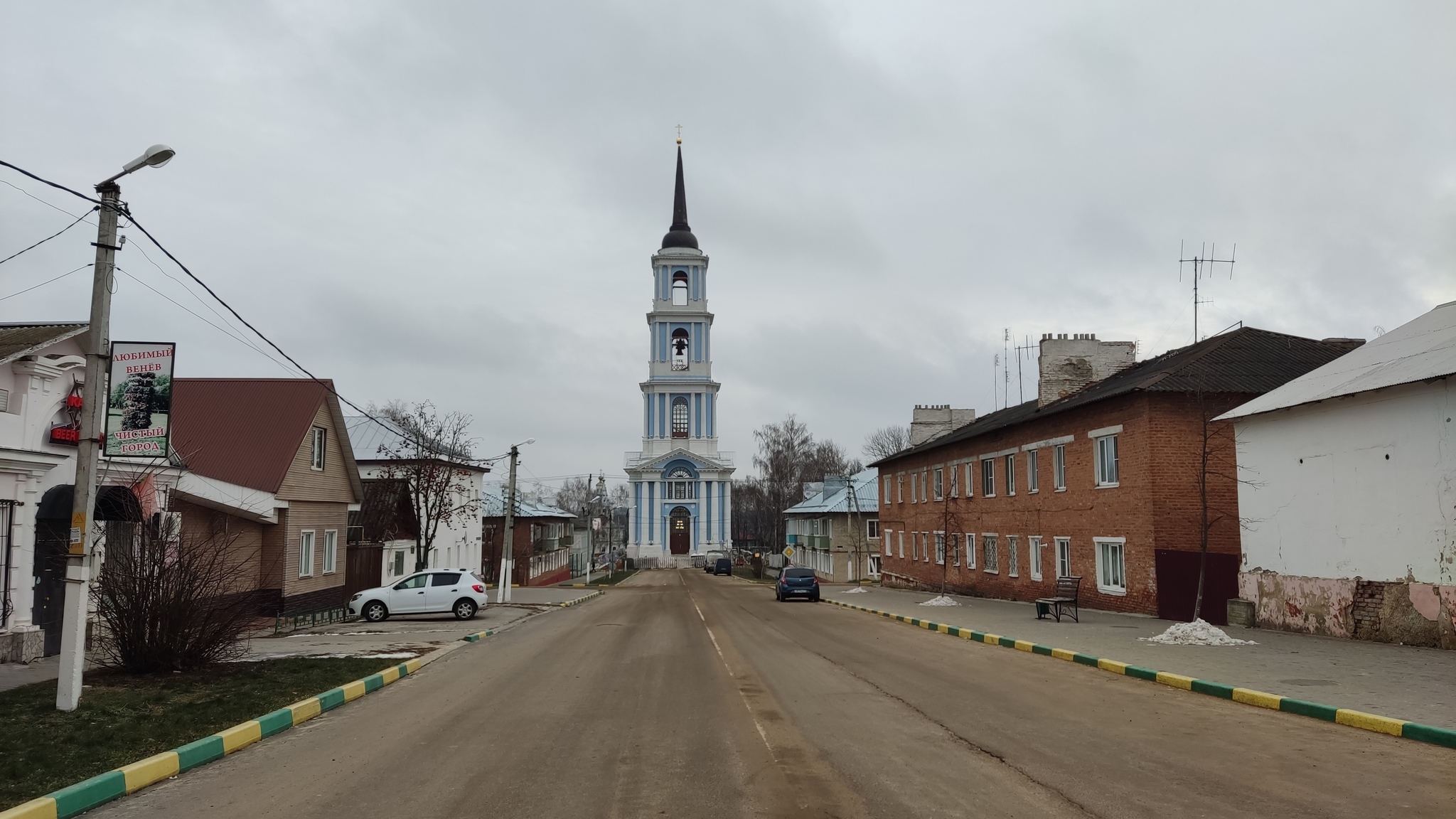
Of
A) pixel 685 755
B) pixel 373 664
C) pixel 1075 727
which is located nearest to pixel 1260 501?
pixel 1075 727

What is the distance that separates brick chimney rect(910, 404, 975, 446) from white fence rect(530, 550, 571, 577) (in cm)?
2456

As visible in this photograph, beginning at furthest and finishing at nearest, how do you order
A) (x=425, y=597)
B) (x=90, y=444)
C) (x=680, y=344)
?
(x=680, y=344) → (x=425, y=597) → (x=90, y=444)

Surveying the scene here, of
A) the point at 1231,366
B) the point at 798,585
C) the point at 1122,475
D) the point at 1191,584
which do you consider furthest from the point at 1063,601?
the point at 798,585

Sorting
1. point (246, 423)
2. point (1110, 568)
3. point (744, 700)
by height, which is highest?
point (246, 423)

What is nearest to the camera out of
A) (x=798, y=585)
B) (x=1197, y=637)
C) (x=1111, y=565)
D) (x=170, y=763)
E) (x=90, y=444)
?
(x=170, y=763)

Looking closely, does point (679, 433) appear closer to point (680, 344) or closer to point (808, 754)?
point (680, 344)

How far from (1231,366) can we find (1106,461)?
3.93 meters

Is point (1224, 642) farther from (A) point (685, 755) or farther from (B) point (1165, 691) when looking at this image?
(A) point (685, 755)

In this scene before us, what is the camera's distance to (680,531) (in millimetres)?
92062

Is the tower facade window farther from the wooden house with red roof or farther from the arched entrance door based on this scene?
the wooden house with red roof

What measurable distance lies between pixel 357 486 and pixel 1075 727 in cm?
2618

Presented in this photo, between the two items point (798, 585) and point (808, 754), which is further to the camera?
point (798, 585)

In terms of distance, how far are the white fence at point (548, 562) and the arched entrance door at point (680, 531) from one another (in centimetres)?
1662

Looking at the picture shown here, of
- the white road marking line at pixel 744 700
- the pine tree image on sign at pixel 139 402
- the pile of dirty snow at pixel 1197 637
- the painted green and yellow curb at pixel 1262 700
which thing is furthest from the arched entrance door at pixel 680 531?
the pine tree image on sign at pixel 139 402
